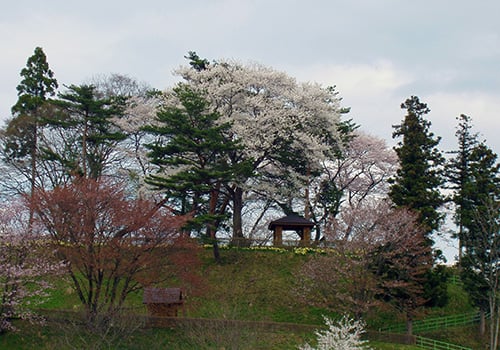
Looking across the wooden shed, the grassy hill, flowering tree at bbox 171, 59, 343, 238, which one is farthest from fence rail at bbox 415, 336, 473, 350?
flowering tree at bbox 171, 59, 343, 238

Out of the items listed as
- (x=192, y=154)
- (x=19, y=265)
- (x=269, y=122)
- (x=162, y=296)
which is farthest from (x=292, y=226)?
(x=19, y=265)

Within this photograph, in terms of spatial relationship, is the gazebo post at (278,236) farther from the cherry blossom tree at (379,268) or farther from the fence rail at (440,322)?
the fence rail at (440,322)

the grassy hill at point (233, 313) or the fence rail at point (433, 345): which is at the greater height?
the grassy hill at point (233, 313)

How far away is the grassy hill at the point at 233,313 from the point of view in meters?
24.5

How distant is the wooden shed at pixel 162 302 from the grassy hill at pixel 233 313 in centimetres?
64

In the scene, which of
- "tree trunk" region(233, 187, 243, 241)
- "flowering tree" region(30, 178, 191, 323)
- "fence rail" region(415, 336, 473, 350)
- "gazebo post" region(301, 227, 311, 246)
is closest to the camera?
"flowering tree" region(30, 178, 191, 323)

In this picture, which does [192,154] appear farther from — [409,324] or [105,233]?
[409,324]

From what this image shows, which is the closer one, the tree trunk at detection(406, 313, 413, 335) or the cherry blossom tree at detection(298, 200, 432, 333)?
the cherry blossom tree at detection(298, 200, 432, 333)

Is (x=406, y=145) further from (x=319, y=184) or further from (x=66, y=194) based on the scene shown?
(x=66, y=194)

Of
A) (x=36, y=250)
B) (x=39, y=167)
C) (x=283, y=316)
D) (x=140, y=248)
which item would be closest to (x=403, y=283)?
(x=283, y=316)

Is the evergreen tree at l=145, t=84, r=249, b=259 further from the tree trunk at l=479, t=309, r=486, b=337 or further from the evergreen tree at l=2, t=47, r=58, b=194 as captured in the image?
the tree trunk at l=479, t=309, r=486, b=337

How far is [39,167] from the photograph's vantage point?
39.6 metres

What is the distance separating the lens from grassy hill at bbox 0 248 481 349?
24.5 m

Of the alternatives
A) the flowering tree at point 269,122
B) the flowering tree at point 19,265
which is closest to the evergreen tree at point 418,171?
the flowering tree at point 269,122
